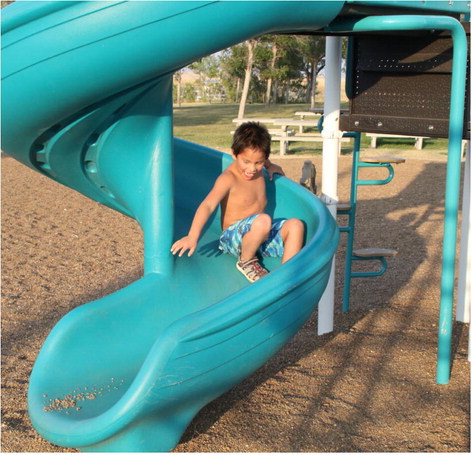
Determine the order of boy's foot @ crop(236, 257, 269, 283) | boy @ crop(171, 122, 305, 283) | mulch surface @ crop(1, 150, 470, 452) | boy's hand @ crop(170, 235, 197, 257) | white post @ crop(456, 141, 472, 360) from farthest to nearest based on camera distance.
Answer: white post @ crop(456, 141, 472, 360)
boy's foot @ crop(236, 257, 269, 283)
boy @ crop(171, 122, 305, 283)
boy's hand @ crop(170, 235, 197, 257)
mulch surface @ crop(1, 150, 470, 452)

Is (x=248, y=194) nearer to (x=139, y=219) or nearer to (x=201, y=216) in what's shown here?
(x=201, y=216)

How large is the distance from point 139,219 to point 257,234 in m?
0.59

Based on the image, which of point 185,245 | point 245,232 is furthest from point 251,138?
point 185,245

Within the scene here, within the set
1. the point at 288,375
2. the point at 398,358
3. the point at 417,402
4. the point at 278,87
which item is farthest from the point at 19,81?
the point at 278,87

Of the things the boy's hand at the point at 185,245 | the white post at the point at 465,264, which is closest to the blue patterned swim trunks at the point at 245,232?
the boy's hand at the point at 185,245

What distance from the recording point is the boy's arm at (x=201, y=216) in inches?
125

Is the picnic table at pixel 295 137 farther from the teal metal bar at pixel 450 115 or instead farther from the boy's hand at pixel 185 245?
the boy's hand at pixel 185 245

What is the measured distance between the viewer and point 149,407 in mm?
2416

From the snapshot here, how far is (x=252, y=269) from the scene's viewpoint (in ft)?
11.4

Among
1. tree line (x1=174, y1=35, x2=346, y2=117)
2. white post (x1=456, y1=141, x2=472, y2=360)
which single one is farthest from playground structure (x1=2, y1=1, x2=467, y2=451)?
tree line (x1=174, y1=35, x2=346, y2=117)

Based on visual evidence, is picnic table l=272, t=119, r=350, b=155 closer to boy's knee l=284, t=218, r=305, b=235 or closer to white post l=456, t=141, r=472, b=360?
white post l=456, t=141, r=472, b=360

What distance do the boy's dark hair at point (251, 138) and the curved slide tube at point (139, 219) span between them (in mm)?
357

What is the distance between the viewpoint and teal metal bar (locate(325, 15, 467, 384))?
3.06 m

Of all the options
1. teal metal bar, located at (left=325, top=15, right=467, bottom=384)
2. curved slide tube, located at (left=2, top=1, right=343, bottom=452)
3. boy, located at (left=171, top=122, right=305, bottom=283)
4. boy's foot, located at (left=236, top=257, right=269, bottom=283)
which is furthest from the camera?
boy's foot, located at (left=236, top=257, right=269, bottom=283)
